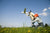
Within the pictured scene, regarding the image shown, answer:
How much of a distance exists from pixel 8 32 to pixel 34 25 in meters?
0.77

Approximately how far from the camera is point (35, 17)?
2133 millimetres

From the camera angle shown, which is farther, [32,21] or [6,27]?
[32,21]

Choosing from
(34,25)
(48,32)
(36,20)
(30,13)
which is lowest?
(48,32)

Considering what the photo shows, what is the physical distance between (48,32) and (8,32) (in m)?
0.82

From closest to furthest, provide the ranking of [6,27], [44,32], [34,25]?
1. [44,32]
2. [6,27]
3. [34,25]

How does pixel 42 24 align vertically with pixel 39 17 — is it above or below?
below

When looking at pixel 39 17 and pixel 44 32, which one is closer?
pixel 44 32

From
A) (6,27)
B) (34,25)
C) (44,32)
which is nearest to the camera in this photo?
(44,32)

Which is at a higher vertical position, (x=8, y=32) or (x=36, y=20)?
(x=36, y=20)

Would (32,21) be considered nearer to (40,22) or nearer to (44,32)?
(40,22)

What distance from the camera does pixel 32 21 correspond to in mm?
2080

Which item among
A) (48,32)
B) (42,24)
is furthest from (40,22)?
(48,32)

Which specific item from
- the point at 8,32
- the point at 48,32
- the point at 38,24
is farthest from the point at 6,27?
the point at 48,32

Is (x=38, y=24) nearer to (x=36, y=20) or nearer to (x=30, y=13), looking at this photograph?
(x=36, y=20)
